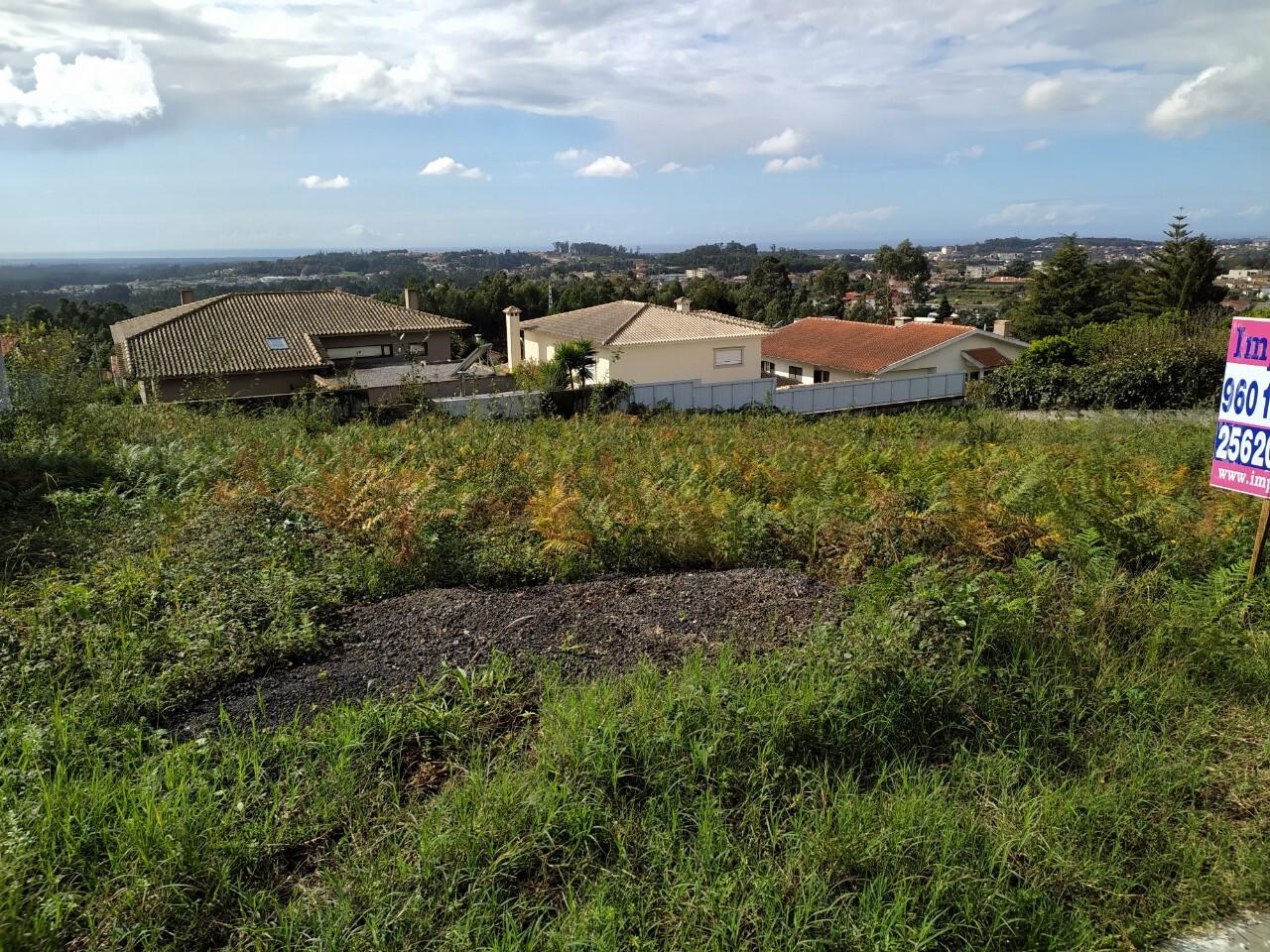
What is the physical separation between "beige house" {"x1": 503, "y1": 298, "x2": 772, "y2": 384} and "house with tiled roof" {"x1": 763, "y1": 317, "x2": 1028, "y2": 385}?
4.14 m

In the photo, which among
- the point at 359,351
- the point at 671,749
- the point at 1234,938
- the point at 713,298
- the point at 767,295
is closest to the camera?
the point at 1234,938

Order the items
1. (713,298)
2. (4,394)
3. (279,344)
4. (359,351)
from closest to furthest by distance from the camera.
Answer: (4,394), (279,344), (359,351), (713,298)

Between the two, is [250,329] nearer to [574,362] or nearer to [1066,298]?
[574,362]

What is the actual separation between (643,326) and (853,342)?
10.7 meters

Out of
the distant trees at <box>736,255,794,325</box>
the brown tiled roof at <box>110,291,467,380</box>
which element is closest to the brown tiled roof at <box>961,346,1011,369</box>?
the brown tiled roof at <box>110,291,467,380</box>

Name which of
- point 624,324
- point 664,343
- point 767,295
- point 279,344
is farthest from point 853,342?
point 767,295

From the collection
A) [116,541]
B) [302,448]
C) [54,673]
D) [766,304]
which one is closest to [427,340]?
[302,448]

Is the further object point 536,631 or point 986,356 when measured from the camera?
point 986,356

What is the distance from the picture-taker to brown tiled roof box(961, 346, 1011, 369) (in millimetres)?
35062

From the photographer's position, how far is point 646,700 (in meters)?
3.71

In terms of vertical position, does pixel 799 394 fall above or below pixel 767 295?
below

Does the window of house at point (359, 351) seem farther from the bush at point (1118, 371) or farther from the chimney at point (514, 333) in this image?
the bush at point (1118, 371)

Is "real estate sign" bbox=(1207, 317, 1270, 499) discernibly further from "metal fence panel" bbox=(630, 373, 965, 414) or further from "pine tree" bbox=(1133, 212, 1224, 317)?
"pine tree" bbox=(1133, 212, 1224, 317)

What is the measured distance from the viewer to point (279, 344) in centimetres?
3036
